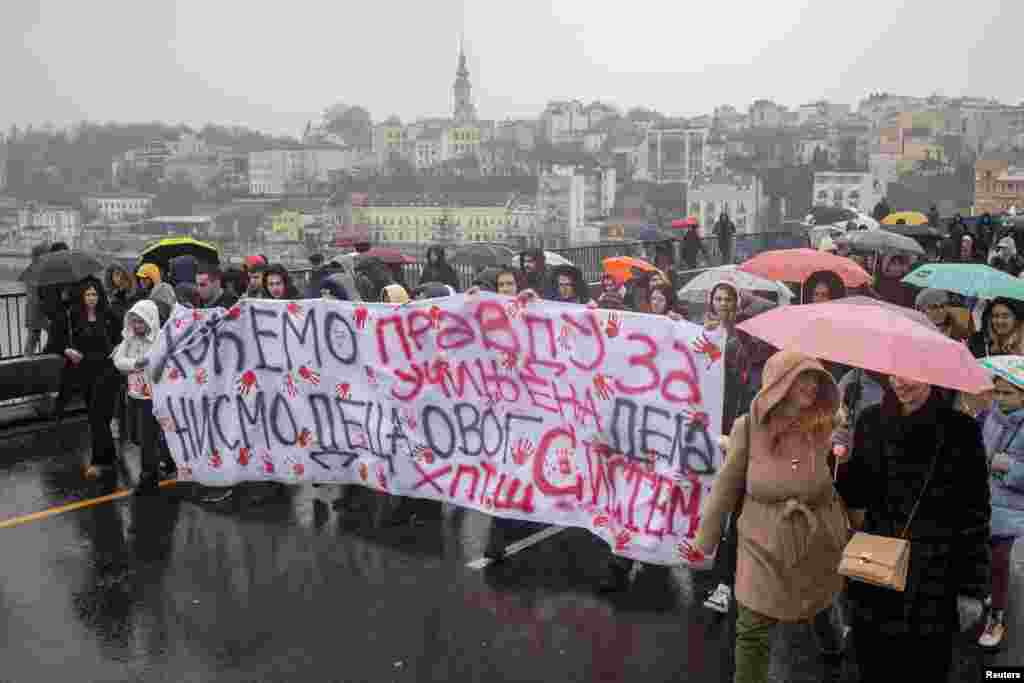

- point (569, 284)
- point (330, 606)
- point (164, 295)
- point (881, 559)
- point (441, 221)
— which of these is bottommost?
point (441, 221)

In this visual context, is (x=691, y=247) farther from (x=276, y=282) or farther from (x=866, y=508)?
(x=866, y=508)

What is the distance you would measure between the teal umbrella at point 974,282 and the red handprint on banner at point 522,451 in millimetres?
3721

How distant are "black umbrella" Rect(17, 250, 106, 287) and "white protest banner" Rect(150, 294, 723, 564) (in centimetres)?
225

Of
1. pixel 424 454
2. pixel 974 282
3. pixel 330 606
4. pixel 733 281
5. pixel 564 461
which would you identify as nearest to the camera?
pixel 330 606

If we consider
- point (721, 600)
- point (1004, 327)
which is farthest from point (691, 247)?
point (721, 600)

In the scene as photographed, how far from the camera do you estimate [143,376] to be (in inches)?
320

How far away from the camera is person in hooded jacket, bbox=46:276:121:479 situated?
849 centimetres

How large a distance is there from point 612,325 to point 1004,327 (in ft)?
9.64

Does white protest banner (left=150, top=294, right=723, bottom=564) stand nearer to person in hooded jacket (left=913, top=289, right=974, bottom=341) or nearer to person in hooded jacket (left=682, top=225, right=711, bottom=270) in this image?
person in hooded jacket (left=913, top=289, right=974, bottom=341)

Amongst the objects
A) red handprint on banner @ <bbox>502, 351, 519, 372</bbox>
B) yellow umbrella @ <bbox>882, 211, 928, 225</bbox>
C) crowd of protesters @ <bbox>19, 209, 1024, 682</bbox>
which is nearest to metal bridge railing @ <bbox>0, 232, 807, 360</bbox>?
yellow umbrella @ <bbox>882, 211, 928, 225</bbox>

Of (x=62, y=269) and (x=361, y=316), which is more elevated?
(x=62, y=269)

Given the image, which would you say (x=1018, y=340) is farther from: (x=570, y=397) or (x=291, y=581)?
(x=291, y=581)

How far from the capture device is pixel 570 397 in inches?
251

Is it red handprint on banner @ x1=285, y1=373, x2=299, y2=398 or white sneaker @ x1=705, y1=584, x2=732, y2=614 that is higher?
red handprint on banner @ x1=285, y1=373, x2=299, y2=398
